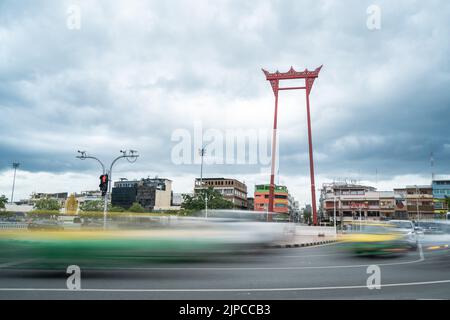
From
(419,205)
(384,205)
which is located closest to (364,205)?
(384,205)

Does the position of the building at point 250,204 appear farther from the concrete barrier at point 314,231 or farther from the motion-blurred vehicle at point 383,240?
the motion-blurred vehicle at point 383,240

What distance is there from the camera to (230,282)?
23.5 feet

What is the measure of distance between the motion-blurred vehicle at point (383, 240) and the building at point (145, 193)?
8352cm

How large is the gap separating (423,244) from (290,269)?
34.1ft

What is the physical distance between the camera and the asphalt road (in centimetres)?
592

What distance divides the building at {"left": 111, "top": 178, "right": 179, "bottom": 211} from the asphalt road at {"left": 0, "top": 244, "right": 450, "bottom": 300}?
3417 inches

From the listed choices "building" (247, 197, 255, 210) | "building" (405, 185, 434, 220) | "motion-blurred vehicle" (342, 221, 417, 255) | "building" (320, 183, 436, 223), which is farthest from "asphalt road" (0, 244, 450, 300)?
"building" (247, 197, 255, 210)

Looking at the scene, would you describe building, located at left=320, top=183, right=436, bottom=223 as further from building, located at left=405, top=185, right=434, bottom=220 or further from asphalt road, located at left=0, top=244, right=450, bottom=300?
asphalt road, located at left=0, top=244, right=450, bottom=300

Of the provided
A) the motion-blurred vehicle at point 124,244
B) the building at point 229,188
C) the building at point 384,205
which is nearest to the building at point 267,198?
the building at point 229,188

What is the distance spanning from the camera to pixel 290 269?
9.13 m

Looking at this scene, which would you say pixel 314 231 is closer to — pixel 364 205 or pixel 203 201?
pixel 203 201

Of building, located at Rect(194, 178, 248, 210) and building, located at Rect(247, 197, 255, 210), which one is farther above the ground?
building, located at Rect(194, 178, 248, 210)

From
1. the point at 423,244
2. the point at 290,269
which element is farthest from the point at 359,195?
the point at 290,269
